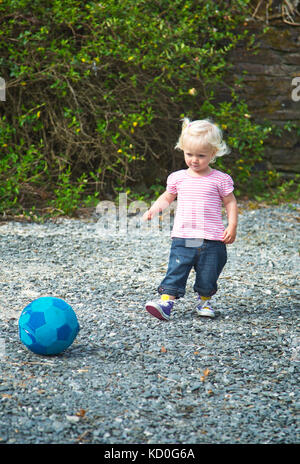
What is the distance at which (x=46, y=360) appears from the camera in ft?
8.12

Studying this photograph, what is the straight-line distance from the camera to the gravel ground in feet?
6.42

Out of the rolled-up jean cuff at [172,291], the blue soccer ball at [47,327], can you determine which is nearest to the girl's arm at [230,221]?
the rolled-up jean cuff at [172,291]

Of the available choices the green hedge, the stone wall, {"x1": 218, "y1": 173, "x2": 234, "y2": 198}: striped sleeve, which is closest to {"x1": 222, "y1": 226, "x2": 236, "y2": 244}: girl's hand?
{"x1": 218, "y1": 173, "x2": 234, "y2": 198}: striped sleeve

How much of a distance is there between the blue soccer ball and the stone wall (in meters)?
4.61

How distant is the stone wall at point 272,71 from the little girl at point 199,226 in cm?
368

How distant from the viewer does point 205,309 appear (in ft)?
10.0

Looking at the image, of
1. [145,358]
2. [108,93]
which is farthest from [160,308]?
[108,93]

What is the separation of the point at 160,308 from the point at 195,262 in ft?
1.08

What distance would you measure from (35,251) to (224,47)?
10.8ft

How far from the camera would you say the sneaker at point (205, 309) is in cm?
305

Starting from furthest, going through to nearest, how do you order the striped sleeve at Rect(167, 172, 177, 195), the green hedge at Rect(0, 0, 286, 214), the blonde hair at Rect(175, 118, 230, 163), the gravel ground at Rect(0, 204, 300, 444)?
1. the green hedge at Rect(0, 0, 286, 214)
2. the striped sleeve at Rect(167, 172, 177, 195)
3. the blonde hair at Rect(175, 118, 230, 163)
4. the gravel ground at Rect(0, 204, 300, 444)

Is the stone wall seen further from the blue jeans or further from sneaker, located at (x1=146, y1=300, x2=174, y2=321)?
sneaker, located at (x1=146, y1=300, x2=174, y2=321)

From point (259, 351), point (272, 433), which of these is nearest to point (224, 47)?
point (259, 351)

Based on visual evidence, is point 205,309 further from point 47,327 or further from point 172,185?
point 47,327
